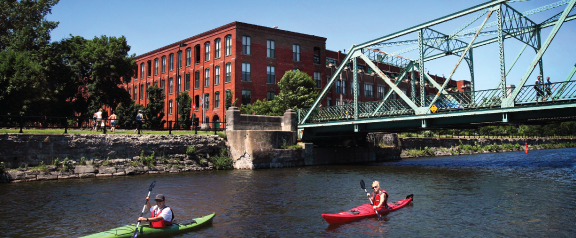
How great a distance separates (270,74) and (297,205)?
3797 cm

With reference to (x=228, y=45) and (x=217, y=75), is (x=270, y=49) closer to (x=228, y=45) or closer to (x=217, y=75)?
(x=228, y=45)

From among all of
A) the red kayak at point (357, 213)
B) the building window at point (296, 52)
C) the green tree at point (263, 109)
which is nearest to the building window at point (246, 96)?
the green tree at point (263, 109)

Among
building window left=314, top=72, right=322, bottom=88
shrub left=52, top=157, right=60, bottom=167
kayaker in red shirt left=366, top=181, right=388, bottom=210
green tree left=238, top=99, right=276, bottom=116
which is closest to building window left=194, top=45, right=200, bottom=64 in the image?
green tree left=238, top=99, right=276, bottom=116

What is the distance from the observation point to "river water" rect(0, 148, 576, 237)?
11.3m

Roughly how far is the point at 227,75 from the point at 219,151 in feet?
74.9

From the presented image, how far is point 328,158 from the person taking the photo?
1378 inches

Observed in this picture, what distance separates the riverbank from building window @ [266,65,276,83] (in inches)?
681

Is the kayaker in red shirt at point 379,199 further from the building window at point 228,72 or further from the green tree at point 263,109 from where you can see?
the building window at point 228,72

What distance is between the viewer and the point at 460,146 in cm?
5659

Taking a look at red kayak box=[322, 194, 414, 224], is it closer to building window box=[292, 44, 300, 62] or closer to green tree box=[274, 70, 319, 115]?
green tree box=[274, 70, 319, 115]

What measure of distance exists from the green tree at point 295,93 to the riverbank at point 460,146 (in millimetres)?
11137

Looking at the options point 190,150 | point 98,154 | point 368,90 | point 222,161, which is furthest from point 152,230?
point 368,90

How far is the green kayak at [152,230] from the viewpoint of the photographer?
988cm

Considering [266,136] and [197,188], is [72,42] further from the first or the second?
[197,188]
